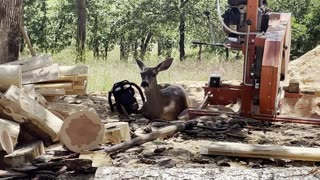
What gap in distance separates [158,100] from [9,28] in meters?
2.21

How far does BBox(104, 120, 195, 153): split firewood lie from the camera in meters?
5.25

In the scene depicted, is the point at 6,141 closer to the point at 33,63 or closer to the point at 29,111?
the point at 29,111

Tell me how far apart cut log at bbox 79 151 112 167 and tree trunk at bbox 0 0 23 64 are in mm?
2920

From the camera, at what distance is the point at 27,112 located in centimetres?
516

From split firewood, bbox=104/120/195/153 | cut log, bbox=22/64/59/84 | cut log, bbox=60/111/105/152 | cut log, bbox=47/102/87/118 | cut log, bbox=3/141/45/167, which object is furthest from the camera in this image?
cut log, bbox=22/64/59/84

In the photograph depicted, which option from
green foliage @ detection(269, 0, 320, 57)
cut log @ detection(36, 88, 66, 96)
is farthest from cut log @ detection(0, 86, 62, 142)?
green foliage @ detection(269, 0, 320, 57)

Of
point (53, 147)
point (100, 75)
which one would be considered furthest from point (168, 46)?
point (53, 147)

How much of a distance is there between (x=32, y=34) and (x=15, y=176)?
25.2 meters

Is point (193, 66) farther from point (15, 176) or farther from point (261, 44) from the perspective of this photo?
point (15, 176)

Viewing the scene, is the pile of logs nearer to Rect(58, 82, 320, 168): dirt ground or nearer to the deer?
Rect(58, 82, 320, 168): dirt ground

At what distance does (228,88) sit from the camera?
746cm

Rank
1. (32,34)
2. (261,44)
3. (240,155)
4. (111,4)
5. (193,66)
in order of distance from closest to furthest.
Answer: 1. (240,155)
2. (261,44)
3. (193,66)
4. (32,34)
5. (111,4)

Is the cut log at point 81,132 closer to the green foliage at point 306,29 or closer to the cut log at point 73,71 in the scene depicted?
the cut log at point 73,71

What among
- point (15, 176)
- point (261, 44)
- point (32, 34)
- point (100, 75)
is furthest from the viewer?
point (32, 34)
